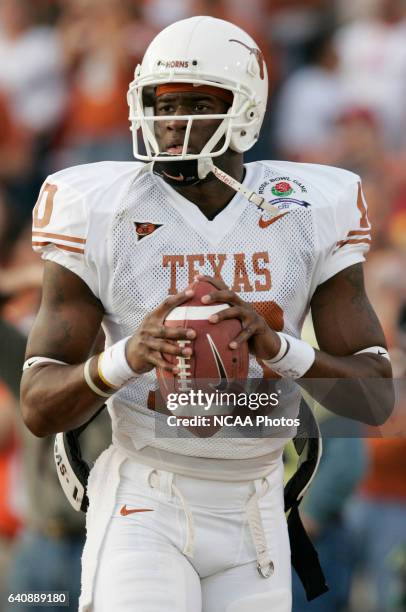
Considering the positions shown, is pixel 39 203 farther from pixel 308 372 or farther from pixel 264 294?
pixel 308 372

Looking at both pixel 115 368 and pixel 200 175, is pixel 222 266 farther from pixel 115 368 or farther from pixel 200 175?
pixel 115 368

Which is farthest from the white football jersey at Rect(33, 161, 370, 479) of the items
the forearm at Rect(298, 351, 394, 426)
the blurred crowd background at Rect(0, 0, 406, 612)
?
the blurred crowd background at Rect(0, 0, 406, 612)

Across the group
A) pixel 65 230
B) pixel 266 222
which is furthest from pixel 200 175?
pixel 65 230

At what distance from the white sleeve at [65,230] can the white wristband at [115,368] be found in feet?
0.97

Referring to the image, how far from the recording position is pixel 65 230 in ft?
9.43

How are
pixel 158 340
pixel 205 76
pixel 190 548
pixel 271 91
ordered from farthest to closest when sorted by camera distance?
pixel 271 91
pixel 205 76
pixel 190 548
pixel 158 340

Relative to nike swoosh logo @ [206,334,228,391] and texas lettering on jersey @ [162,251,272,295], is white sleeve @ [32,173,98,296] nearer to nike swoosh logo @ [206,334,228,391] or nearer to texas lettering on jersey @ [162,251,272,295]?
texas lettering on jersey @ [162,251,272,295]

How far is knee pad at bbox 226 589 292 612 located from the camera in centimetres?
270

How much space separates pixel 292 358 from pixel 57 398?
54cm

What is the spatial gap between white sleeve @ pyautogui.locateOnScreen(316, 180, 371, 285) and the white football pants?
567mm

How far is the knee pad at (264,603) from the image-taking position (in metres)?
2.70

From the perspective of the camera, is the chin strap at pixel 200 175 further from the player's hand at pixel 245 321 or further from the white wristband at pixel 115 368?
the white wristband at pixel 115 368

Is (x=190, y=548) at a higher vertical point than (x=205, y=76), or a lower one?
lower

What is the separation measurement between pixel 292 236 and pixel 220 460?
581 mm
